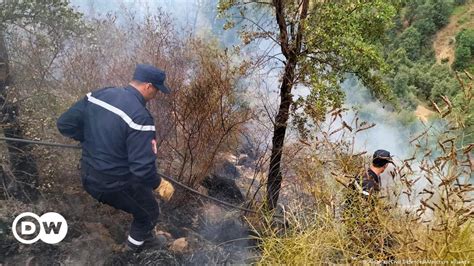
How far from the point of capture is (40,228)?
473cm

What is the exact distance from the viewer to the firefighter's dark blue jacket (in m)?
3.58

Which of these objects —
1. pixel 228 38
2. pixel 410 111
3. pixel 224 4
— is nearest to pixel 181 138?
pixel 224 4

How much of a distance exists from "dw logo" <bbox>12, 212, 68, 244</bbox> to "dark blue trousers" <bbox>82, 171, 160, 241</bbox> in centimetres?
96

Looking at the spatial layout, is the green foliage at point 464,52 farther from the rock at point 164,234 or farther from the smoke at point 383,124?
the rock at point 164,234

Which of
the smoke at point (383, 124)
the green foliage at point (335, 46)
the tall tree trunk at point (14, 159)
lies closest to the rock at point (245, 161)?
the green foliage at point (335, 46)

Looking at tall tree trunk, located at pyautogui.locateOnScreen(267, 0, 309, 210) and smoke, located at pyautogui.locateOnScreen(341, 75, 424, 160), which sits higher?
smoke, located at pyautogui.locateOnScreen(341, 75, 424, 160)

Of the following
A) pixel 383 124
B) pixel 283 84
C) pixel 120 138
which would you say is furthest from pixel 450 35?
pixel 120 138

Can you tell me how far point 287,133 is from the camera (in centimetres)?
659

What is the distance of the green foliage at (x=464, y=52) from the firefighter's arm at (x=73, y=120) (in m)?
17.1

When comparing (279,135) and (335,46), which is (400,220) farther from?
(279,135)

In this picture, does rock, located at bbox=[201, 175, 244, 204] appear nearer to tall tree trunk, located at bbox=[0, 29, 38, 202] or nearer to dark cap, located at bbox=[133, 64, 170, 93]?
tall tree trunk, located at bbox=[0, 29, 38, 202]

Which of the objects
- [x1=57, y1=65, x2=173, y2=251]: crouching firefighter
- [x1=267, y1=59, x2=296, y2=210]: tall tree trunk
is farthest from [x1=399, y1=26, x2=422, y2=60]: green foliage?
[x1=57, y1=65, x2=173, y2=251]: crouching firefighter

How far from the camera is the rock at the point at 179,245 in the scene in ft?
16.1

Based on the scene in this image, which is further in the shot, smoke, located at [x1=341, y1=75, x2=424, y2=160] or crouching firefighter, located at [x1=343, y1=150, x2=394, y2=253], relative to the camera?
smoke, located at [x1=341, y1=75, x2=424, y2=160]
